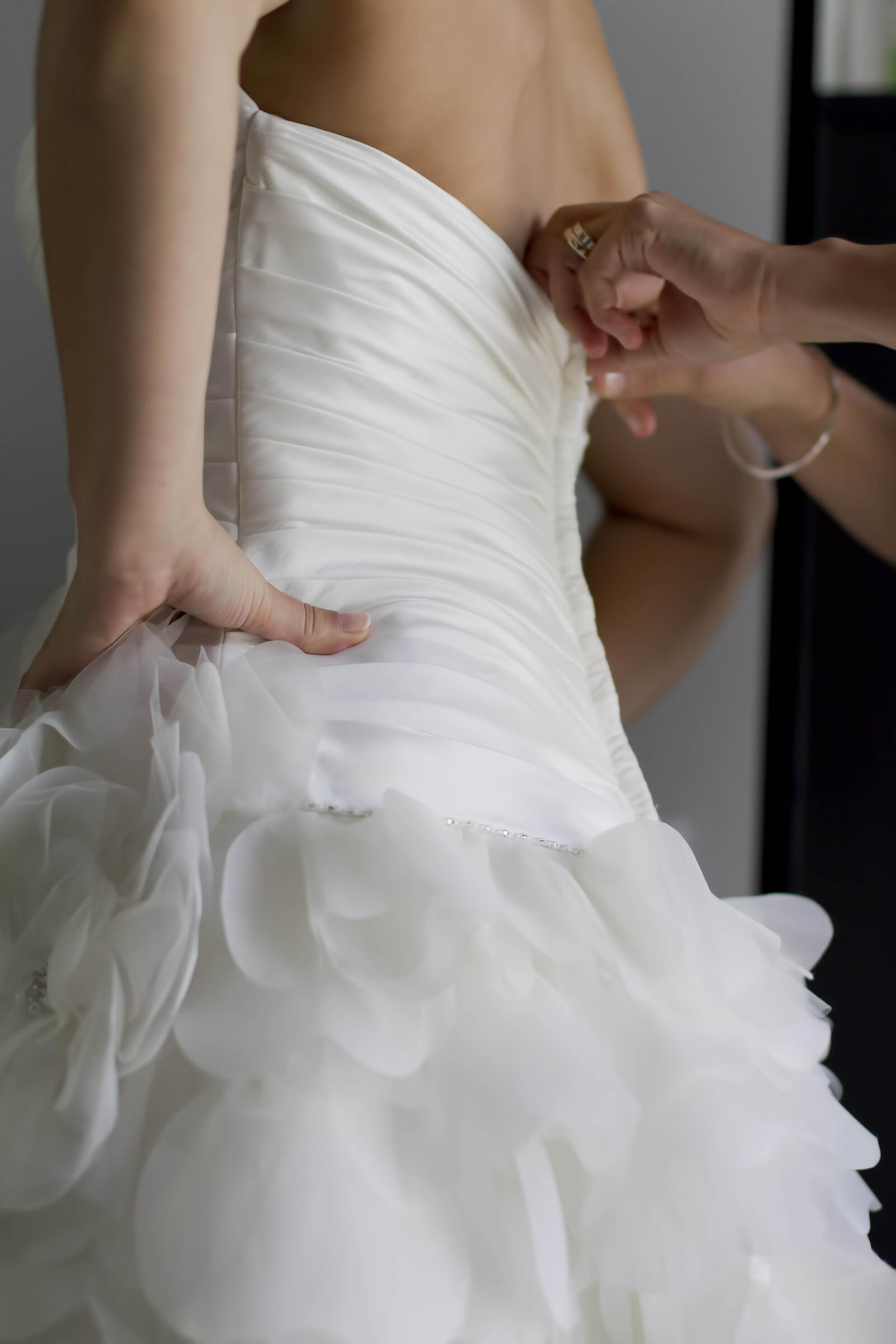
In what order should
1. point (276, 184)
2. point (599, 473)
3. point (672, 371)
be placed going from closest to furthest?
Result: point (276, 184), point (672, 371), point (599, 473)

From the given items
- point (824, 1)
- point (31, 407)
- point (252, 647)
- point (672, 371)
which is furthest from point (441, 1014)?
point (824, 1)

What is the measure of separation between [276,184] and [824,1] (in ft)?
3.56

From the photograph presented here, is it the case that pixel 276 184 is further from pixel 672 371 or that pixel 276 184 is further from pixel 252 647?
pixel 672 371

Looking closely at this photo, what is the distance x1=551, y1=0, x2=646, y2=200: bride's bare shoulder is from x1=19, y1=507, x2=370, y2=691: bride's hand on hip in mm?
548

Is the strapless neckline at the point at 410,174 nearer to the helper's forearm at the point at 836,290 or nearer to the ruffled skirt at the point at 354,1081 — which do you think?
the helper's forearm at the point at 836,290

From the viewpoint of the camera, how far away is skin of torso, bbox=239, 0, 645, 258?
0.69 metres

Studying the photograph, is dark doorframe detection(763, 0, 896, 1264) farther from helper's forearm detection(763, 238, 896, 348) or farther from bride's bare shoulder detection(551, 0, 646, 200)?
helper's forearm detection(763, 238, 896, 348)

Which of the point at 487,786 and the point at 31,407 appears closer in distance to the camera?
the point at 487,786

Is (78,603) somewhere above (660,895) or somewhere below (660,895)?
above

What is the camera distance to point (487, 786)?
1.85ft

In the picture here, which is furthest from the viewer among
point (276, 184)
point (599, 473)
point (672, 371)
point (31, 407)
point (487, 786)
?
point (599, 473)

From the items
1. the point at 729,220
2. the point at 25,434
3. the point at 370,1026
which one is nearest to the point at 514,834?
the point at 370,1026

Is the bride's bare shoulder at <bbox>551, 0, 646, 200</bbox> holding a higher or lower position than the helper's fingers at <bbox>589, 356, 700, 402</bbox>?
higher

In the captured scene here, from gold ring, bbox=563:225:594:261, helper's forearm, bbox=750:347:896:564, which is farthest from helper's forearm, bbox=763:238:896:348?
helper's forearm, bbox=750:347:896:564
